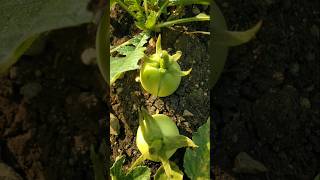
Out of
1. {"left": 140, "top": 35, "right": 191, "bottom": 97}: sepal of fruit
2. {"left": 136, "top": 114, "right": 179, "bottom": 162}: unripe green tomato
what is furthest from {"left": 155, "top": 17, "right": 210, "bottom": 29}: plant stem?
{"left": 136, "top": 114, "right": 179, "bottom": 162}: unripe green tomato

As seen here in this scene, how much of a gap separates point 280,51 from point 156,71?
32 centimetres

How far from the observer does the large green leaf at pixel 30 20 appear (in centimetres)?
129

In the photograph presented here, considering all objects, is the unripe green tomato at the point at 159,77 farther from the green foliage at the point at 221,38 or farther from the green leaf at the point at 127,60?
the green foliage at the point at 221,38

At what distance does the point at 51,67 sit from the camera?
51.1 inches

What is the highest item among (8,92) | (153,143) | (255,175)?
(8,92)

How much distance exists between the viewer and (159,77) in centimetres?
128

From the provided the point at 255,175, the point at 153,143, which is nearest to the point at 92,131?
the point at 153,143

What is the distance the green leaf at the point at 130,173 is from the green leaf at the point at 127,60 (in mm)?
200

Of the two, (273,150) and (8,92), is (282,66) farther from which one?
(8,92)

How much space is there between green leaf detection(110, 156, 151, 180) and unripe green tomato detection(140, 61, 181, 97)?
184 millimetres

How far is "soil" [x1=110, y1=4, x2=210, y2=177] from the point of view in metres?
1.43

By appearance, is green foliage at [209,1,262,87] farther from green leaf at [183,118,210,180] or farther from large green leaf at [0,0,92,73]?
large green leaf at [0,0,92,73]

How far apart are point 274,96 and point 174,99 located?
260 millimetres

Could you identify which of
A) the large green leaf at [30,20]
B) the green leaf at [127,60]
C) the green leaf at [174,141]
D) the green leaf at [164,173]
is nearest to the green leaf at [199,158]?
the green leaf at [164,173]
